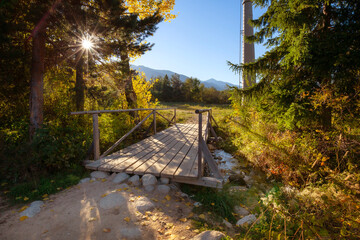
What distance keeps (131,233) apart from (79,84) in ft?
16.4

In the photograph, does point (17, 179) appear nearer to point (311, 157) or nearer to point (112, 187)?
point (112, 187)

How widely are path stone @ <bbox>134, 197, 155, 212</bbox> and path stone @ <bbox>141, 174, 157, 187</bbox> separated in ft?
1.32

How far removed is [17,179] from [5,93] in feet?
7.78

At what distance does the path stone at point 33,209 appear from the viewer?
2.20m

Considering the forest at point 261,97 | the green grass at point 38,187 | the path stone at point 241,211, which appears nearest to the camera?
the green grass at point 38,187

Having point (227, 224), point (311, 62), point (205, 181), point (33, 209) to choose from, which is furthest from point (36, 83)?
point (311, 62)

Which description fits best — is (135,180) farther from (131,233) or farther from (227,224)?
(227,224)

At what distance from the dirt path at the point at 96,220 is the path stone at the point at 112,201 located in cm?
5

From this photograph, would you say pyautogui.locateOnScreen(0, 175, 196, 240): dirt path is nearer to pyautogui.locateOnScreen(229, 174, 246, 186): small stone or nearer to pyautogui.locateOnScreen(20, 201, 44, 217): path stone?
pyautogui.locateOnScreen(20, 201, 44, 217): path stone

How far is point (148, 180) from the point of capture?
3.05m

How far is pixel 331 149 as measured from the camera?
11.0 feet

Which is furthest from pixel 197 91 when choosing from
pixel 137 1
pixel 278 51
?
pixel 278 51

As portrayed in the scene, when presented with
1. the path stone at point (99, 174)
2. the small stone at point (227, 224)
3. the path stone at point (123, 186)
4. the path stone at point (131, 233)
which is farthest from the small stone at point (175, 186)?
the path stone at point (99, 174)

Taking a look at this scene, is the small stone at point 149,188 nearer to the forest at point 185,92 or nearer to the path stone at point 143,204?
the path stone at point 143,204
